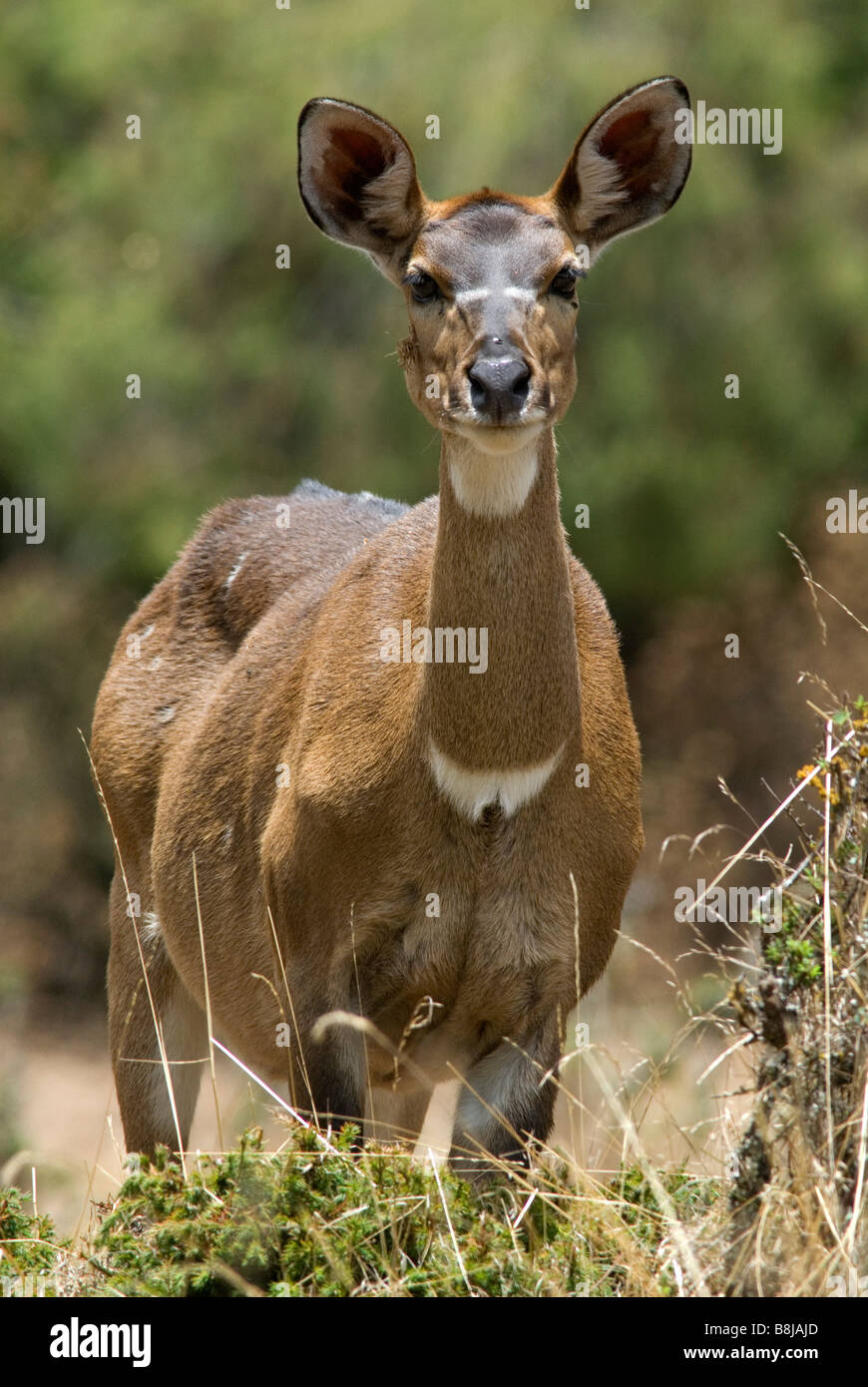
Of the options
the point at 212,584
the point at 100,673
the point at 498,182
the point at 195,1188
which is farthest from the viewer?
the point at 100,673

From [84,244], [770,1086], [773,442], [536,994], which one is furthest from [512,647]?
[84,244]

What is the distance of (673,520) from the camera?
17.5 m

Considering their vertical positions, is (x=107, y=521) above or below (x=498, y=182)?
below

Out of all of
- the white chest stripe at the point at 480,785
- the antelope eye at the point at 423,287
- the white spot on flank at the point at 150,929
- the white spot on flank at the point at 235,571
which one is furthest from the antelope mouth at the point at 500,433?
the white spot on flank at the point at 150,929

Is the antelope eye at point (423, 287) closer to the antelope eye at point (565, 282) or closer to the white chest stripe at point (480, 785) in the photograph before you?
the antelope eye at point (565, 282)

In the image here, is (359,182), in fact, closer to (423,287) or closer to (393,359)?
(423,287)

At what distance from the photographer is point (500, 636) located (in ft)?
18.5

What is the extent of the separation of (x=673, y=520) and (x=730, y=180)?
3.20 m

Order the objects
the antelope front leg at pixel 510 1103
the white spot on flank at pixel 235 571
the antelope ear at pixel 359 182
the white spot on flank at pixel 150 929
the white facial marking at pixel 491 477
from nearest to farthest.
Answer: the white facial marking at pixel 491 477
the antelope front leg at pixel 510 1103
the antelope ear at pixel 359 182
the white spot on flank at pixel 150 929
the white spot on flank at pixel 235 571

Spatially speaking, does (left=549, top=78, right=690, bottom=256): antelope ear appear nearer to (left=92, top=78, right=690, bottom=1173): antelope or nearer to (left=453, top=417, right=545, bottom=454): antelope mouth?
(left=92, top=78, right=690, bottom=1173): antelope

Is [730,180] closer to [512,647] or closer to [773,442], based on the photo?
[773,442]

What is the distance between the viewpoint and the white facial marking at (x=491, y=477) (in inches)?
219

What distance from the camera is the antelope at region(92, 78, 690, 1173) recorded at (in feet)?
18.4

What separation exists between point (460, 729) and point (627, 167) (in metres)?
2.05
